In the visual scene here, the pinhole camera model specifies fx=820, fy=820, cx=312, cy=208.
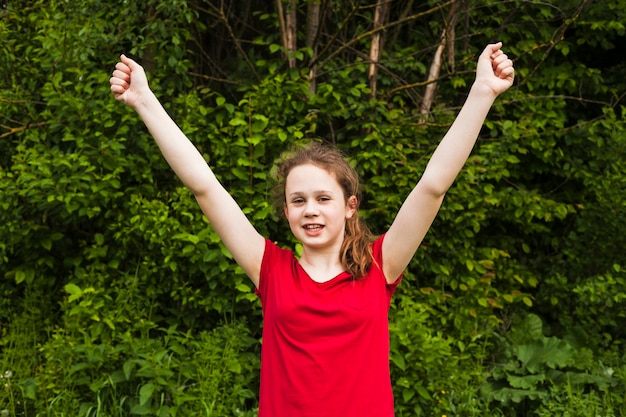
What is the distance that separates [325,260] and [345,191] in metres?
0.22

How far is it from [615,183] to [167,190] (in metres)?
2.87

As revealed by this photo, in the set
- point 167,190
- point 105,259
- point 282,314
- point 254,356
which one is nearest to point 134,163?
point 167,190

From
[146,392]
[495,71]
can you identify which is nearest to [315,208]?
[495,71]

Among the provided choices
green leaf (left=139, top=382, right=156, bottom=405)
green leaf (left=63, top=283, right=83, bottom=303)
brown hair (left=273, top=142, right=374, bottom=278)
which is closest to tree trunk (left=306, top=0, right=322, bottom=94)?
green leaf (left=63, top=283, right=83, bottom=303)

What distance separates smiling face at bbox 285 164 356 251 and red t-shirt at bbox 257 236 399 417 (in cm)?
11

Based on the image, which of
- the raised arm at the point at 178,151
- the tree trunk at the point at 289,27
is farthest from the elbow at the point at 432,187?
the tree trunk at the point at 289,27

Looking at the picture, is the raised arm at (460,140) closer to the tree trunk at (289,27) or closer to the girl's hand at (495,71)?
the girl's hand at (495,71)

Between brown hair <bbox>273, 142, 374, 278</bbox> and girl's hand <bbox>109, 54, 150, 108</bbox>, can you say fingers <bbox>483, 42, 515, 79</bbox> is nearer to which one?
brown hair <bbox>273, 142, 374, 278</bbox>

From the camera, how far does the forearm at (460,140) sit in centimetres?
209

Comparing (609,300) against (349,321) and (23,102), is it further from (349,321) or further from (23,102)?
(23,102)

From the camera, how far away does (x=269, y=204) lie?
4.64 metres

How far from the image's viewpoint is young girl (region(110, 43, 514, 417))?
6.91 ft

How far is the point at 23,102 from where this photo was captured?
508 cm

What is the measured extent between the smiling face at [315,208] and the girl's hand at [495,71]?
50 centimetres
